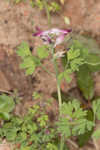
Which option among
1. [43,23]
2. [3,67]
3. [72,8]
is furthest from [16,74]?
[72,8]

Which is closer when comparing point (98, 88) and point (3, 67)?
point (3, 67)

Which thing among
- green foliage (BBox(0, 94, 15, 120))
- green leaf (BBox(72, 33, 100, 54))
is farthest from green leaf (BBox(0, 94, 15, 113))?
green leaf (BBox(72, 33, 100, 54))

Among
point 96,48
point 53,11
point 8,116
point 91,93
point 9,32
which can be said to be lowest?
point 8,116

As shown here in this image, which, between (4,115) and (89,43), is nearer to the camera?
(4,115)

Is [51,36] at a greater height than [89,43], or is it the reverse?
[89,43]

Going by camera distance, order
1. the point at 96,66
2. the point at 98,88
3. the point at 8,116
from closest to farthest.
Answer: the point at 8,116 < the point at 96,66 < the point at 98,88

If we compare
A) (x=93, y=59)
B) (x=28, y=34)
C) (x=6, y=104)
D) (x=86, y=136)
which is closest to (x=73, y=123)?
(x=86, y=136)

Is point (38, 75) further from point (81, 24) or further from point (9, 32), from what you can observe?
point (81, 24)

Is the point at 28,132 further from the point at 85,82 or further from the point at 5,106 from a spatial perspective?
the point at 85,82
